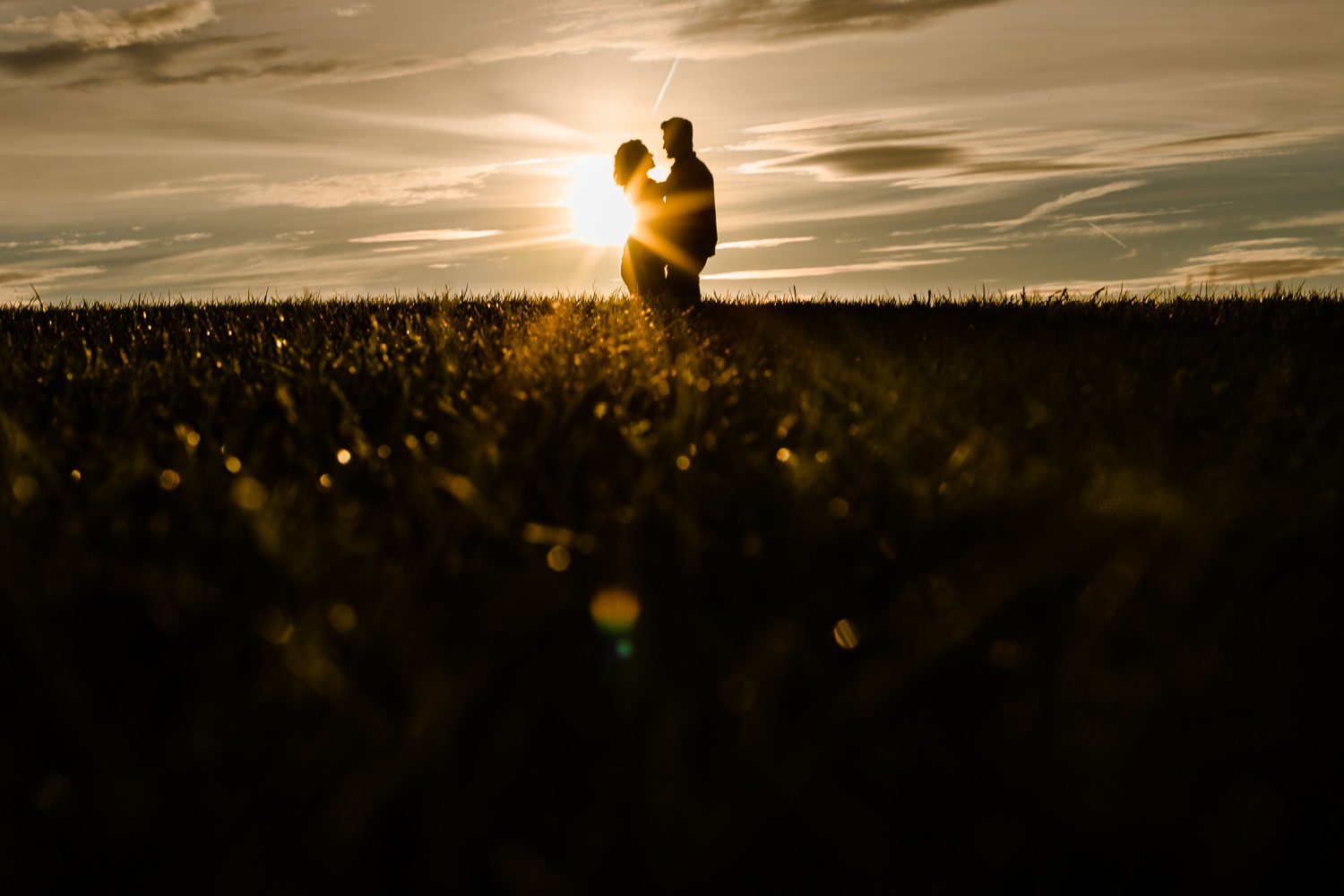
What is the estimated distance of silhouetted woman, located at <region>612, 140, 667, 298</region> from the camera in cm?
1059

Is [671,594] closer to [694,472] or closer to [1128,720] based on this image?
[694,472]

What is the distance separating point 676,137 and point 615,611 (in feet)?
30.2

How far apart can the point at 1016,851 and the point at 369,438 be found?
248 cm

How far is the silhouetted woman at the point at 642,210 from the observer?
34.7 feet

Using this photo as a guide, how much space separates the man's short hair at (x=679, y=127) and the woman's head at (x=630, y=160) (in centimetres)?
50

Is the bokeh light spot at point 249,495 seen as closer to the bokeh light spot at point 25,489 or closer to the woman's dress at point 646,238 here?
the bokeh light spot at point 25,489

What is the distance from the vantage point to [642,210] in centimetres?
1068

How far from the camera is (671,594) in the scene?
2.10 m

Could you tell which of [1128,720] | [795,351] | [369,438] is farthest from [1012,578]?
[795,351]

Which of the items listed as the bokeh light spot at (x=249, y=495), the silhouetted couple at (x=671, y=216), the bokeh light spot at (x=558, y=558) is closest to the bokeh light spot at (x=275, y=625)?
the bokeh light spot at (x=249, y=495)

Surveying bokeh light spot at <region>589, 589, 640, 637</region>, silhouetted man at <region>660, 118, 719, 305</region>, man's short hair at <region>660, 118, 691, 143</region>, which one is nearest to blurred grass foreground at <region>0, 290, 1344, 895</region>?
bokeh light spot at <region>589, 589, 640, 637</region>

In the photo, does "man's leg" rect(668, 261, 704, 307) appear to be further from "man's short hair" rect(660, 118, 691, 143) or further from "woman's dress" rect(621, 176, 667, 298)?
"man's short hair" rect(660, 118, 691, 143)

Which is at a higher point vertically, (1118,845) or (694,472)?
(694,472)

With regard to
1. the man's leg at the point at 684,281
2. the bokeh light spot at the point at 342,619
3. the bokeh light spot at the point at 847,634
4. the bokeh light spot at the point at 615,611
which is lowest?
the bokeh light spot at the point at 342,619
